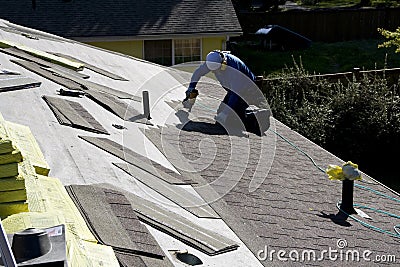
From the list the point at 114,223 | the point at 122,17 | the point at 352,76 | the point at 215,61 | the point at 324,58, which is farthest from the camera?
the point at 324,58

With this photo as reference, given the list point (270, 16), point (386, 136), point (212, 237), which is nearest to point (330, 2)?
point (270, 16)

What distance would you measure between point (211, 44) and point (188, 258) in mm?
16687

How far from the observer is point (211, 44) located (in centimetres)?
2009

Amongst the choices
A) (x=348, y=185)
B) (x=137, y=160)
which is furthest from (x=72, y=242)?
(x=348, y=185)

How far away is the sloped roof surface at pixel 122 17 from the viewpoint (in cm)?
1922

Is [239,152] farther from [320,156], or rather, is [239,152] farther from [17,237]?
[17,237]

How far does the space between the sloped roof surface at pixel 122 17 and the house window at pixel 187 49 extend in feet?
1.66

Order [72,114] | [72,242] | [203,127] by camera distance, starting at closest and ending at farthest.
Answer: [72,242] → [72,114] → [203,127]

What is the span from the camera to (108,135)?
6109 mm

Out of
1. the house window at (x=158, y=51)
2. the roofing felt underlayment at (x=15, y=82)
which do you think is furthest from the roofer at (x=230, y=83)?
the house window at (x=158, y=51)

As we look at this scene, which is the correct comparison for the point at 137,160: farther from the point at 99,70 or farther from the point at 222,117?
the point at 99,70

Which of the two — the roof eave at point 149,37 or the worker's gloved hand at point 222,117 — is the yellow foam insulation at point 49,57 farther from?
the roof eave at point 149,37

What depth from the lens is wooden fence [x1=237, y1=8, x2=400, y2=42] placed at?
3083 centimetres

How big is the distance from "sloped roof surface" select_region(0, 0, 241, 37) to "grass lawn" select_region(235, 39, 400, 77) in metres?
5.58
